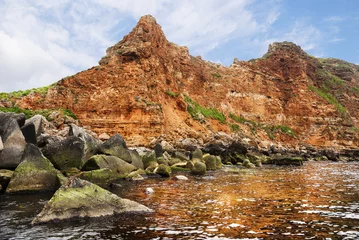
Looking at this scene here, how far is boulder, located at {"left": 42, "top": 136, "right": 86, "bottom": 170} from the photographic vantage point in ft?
54.9

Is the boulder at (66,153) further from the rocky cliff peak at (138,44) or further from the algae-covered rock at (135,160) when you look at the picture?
the rocky cliff peak at (138,44)

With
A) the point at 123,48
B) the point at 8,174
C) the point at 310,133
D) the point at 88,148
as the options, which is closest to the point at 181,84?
the point at 123,48

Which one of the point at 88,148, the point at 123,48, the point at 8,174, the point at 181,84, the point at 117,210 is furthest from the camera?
the point at 181,84

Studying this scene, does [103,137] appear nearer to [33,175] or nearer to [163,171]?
[163,171]

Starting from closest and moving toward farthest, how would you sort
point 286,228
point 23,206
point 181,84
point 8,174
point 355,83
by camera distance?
point 286,228
point 23,206
point 8,174
point 181,84
point 355,83

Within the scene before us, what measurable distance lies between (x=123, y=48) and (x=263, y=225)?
169 ft

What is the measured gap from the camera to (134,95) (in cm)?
4975

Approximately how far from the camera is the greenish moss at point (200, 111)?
65812 mm

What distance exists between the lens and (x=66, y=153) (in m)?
17.1

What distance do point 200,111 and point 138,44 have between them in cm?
2176

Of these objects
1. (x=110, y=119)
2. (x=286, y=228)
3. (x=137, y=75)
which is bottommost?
(x=286, y=228)

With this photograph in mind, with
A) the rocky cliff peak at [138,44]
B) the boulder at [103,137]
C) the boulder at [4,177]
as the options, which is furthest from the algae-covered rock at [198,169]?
the rocky cliff peak at [138,44]

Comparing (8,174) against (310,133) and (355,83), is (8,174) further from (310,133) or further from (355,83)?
(355,83)

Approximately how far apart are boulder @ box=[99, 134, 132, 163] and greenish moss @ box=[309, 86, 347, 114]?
3255 inches
